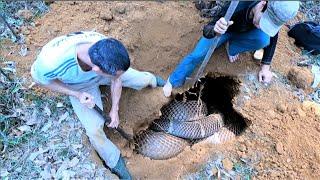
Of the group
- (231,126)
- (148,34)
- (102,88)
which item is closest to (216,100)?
Result: (231,126)

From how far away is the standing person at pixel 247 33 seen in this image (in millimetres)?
3320

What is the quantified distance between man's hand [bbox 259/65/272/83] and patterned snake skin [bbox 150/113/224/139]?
606 millimetres

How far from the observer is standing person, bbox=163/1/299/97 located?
332 cm

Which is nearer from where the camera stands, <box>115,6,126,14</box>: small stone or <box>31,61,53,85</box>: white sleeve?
<box>31,61,53,85</box>: white sleeve

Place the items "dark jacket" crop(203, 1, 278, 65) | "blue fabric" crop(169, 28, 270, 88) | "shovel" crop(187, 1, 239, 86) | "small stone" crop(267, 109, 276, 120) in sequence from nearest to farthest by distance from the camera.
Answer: "shovel" crop(187, 1, 239, 86)
"dark jacket" crop(203, 1, 278, 65)
"blue fabric" crop(169, 28, 270, 88)
"small stone" crop(267, 109, 276, 120)

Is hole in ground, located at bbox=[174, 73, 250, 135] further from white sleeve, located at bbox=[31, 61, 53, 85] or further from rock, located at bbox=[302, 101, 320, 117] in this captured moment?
white sleeve, located at bbox=[31, 61, 53, 85]

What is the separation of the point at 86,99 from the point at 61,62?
401 millimetres

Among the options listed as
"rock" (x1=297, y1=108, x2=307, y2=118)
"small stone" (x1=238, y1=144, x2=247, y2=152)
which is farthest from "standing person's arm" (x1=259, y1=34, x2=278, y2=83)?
"small stone" (x1=238, y1=144, x2=247, y2=152)

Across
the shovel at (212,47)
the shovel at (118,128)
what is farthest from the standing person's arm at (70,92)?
the shovel at (212,47)

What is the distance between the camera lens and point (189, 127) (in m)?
4.36

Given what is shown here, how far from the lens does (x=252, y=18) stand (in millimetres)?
3590

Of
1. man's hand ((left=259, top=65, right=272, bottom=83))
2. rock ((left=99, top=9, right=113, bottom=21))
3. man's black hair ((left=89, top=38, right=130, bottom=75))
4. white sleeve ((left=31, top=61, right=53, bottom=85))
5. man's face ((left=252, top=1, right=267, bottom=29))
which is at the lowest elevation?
rock ((left=99, top=9, right=113, bottom=21))

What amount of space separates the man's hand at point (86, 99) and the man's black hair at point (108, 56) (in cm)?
53

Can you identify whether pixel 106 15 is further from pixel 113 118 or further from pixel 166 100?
pixel 113 118
